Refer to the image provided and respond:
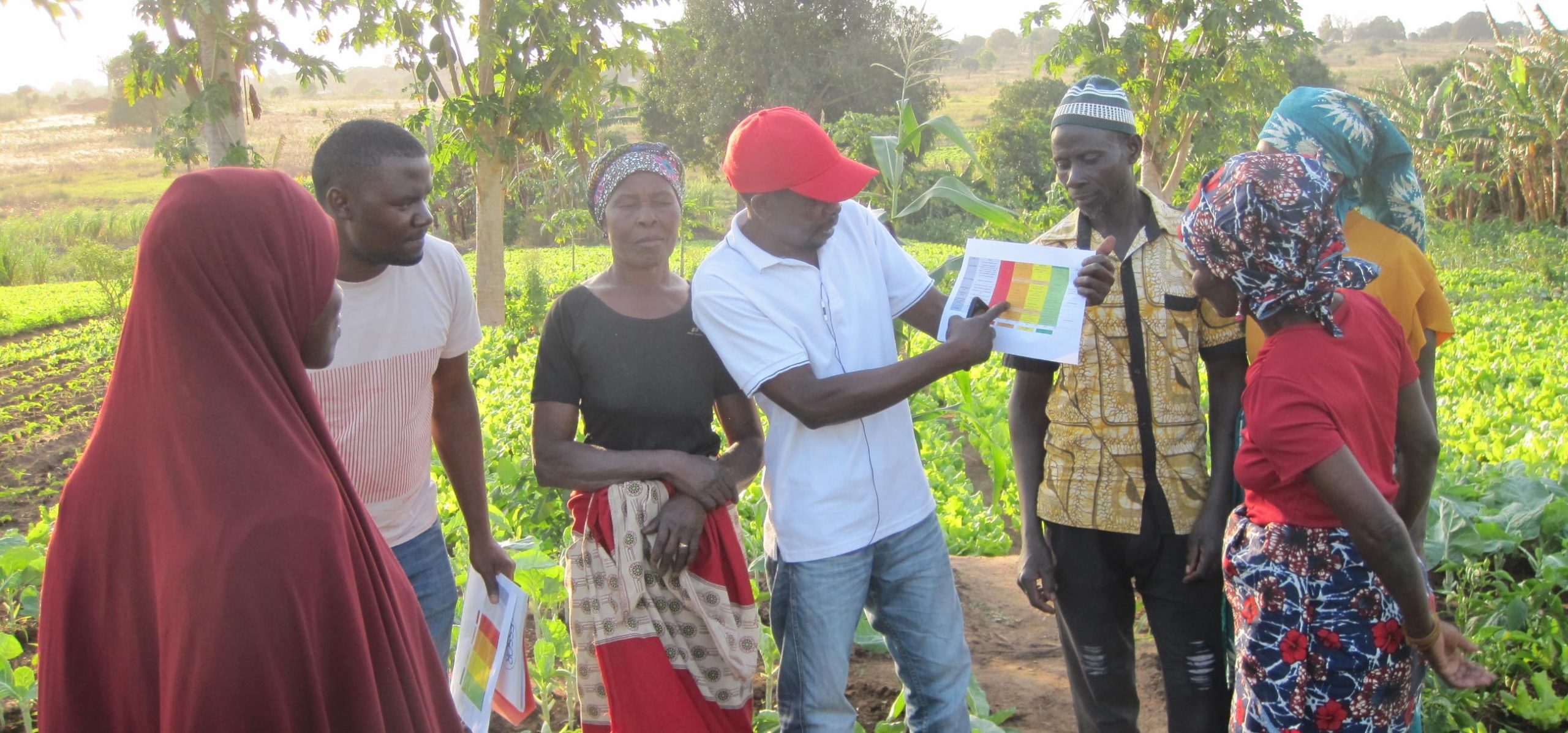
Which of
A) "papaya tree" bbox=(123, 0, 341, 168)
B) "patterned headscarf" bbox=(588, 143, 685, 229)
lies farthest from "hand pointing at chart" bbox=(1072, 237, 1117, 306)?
"papaya tree" bbox=(123, 0, 341, 168)

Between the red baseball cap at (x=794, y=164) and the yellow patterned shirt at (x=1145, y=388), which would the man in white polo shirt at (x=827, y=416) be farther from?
the yellow patterned shirt at (x=1145, y=388)

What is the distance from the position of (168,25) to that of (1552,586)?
386 inches

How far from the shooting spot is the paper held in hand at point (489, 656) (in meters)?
2.28

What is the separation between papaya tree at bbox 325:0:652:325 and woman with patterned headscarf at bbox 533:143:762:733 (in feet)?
26.0

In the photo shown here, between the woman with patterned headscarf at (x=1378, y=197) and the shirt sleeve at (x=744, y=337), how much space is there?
0.98 meters

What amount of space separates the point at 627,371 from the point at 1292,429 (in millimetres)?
1385

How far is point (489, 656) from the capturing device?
2340mm

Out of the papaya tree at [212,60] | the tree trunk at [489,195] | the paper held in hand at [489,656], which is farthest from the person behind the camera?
the tree trunk at [489,195]

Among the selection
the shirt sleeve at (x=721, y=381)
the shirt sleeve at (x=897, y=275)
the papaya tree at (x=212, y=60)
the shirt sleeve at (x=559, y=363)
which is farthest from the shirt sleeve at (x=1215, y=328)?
the papaya tree at (x=212, y=60)

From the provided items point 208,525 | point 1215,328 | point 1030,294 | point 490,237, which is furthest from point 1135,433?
point 490,237

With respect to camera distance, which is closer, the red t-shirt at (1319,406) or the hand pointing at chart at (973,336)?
the red t-shirt at (1319,406)

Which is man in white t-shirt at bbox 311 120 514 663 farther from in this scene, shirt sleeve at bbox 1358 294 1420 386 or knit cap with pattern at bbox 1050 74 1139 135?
shirt sleeve at bbox 1358 294 1420 386

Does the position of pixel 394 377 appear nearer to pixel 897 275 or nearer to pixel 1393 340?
pixel 897 275

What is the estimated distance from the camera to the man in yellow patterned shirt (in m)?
A: 2.30
